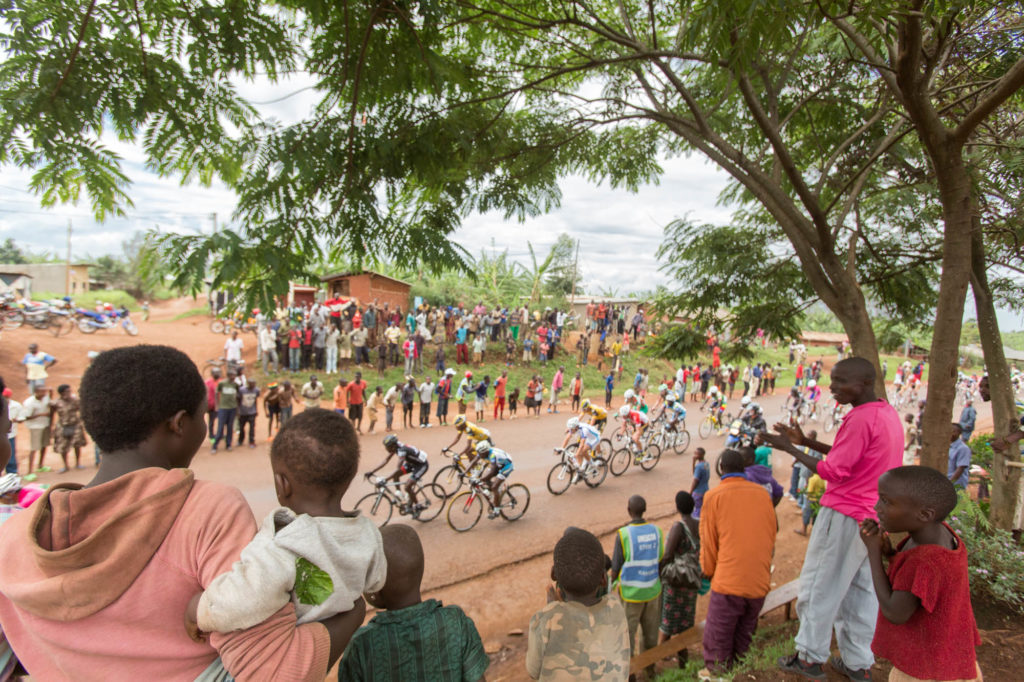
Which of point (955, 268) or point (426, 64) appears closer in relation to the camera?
point (426, 64)

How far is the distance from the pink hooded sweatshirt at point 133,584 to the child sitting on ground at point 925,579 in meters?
2.22

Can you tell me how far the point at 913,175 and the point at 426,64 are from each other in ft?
18.1

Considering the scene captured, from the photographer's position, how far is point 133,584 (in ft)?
3.69

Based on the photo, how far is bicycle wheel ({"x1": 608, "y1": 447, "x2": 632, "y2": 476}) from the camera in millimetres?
11656

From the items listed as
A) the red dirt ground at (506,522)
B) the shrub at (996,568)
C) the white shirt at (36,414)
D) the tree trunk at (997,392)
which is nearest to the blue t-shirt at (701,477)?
the red dirt ground at (506,522)

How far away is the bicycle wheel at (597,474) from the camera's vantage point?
34.4ft

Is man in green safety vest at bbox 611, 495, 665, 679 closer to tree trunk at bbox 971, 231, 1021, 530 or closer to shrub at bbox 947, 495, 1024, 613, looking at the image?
shrub at bbox 947, 495, 1024, 613

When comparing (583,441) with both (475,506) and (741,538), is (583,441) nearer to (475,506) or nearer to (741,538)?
(475,506)

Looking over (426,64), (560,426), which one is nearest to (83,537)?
(426,64)

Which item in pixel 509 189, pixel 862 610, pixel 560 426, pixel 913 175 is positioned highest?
pixel 913 175

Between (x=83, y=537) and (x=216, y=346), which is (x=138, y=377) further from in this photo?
(x=216, y=346)

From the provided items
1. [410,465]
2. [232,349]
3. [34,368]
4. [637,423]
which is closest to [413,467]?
[410,465]

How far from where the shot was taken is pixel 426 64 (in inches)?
119

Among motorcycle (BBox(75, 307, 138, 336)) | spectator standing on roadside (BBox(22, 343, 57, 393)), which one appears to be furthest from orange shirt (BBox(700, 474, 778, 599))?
motorcycle (BBox(75, 307, 138, 336))
